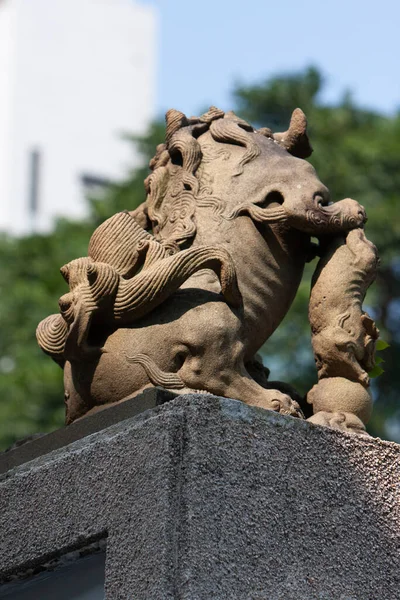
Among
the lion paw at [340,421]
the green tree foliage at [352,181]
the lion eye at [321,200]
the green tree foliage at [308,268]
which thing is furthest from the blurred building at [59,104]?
the lion paw at [340,421]

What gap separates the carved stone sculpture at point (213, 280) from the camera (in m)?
4.34

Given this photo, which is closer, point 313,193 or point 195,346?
point 195,346

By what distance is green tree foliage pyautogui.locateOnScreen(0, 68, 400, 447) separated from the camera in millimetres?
17656

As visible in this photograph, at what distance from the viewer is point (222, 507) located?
3.84 meters

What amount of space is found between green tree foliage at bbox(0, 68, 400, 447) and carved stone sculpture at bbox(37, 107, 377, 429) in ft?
38.1

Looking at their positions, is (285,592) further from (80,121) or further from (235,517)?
(80,121)

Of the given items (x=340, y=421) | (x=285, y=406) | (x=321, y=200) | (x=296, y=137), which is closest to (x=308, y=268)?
(x=296, y=137)

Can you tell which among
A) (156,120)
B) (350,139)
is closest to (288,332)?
(350,139)

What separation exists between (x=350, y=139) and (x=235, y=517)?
17.7m

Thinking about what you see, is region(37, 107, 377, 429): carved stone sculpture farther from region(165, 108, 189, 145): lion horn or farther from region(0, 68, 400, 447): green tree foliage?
region(0, 68, 400, 447): green tree foliage

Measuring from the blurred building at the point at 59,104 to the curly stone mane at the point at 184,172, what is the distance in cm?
3059

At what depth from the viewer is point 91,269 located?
440 centimetres

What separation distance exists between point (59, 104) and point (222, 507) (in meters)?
34.1

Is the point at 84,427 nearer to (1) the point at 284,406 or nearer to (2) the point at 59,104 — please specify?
(1) the point at 284,406
